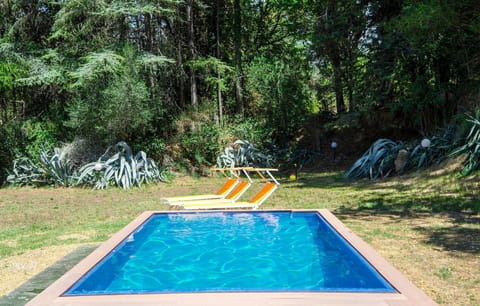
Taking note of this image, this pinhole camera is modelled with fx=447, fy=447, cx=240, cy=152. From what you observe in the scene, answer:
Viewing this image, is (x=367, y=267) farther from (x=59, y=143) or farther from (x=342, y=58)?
(x=342, y=58)

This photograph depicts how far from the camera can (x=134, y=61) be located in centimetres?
1462

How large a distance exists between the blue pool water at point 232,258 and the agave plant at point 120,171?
252 inches

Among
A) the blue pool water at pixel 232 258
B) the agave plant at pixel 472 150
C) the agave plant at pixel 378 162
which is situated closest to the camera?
the blue pool water at pixel 232 258

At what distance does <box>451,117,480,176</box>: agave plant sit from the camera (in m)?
10.3

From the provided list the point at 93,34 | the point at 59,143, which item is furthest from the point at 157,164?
the point at 93,34

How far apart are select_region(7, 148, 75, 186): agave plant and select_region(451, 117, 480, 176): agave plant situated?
11160 millimetres

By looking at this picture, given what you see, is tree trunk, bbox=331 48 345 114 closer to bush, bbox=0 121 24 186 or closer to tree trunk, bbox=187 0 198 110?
tree trunk, bbox=187 0 198 110

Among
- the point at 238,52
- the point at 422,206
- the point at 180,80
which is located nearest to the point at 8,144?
the point at 180,80

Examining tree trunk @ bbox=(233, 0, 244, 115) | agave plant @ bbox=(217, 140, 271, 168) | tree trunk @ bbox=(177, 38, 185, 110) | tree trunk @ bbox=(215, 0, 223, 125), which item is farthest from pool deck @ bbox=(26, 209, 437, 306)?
tree trunk @ bbox=(233, 0, 244, 115)

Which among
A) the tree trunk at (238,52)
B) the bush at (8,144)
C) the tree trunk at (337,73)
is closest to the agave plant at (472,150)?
the tree trunk at (337,73)

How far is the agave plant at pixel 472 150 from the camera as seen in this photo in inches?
406

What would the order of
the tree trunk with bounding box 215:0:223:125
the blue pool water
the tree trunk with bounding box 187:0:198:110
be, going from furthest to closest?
1. the tree trunk with bounding box 215:0:223:125
2. the tree trunk with bounding box 187:0:198:110
3. the blue pool water

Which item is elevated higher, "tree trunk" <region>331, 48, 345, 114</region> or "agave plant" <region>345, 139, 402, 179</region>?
"tree trunk" <region>331, 48, 345, 114</region>

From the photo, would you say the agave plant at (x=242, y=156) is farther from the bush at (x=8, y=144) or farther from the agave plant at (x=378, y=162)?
the bush at (x=8, y=144)
